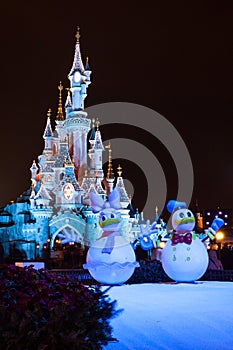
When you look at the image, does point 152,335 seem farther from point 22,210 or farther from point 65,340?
point 22,210

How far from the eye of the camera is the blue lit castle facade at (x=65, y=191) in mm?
40000

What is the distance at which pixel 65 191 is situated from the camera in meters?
40.7

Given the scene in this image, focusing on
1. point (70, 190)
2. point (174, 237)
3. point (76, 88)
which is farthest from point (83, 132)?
point (174, 237)

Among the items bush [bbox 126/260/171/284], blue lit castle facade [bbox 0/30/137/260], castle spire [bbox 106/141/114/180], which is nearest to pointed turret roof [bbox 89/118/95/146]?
blue lit castle facade [bbox 0/30/137/260]

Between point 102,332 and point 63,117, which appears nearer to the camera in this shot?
point 102,332

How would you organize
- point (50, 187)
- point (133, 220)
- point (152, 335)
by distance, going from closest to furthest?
point (152, 335) → point (50, 187) → point (133, 220)

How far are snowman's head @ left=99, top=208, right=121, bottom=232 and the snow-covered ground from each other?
3.36 meters

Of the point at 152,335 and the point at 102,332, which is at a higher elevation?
the point at 102,332

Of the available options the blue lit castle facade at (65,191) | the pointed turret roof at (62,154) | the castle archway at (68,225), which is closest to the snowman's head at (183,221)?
the blue lit castle facade at (65,191)

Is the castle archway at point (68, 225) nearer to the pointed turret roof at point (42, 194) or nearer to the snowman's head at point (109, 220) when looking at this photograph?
the pointed turret roof at point (42, 194)

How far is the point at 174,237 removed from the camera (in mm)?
13578

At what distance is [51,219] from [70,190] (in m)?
2.91

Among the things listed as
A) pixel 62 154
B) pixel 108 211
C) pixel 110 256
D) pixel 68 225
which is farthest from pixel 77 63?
pixel 110 256

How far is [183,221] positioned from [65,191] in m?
27.4
